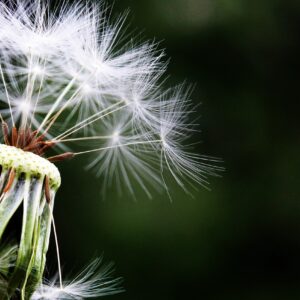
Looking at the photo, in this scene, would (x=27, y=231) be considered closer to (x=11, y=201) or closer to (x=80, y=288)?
(x=11, y=201)

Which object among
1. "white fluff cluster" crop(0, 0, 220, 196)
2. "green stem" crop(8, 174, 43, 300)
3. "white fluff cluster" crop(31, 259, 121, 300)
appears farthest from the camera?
"white fluff cluster" crop(0, 0, 220, 196)

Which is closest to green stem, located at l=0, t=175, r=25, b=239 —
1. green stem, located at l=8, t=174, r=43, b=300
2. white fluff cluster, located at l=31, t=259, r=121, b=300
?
green stem, located at l=8, t=174, r=43, b=300

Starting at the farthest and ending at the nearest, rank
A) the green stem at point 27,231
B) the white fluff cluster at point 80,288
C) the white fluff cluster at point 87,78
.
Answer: the white fluff cluster at point 87,78, the white fluff cluster at point 80,288, the green stem at point 27,231

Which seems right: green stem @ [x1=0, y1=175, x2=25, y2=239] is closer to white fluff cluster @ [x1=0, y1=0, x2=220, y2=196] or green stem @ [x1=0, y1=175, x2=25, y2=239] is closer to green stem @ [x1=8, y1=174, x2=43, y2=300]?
green stem @ [x1=8, y1=174, x2=43, y2=300]

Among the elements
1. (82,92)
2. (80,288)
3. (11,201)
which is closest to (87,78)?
(82,92)

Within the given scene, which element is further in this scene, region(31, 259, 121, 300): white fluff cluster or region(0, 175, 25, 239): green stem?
region(31, 259, 121, 300): white fluff cluster

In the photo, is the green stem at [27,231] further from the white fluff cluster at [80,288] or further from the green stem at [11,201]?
the white fluff cluster at [80,288]

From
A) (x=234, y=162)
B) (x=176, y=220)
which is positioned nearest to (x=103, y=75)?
(x=176, y=220)

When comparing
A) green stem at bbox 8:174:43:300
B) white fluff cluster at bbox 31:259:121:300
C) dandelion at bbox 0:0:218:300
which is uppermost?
dandelion at bbox 0:0:218:300

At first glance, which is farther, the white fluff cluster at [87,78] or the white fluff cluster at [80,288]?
the white fluff cluster at [87,78]

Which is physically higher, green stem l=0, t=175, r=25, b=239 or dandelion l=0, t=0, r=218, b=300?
dandelion l=0, t=0, r=218, b=300

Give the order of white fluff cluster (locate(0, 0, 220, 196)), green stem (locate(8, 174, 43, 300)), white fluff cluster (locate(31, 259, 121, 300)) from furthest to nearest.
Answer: white fluff cluster (locate(0, 0, 220, 196)), white fluff cluster (locate(31, 259, 121, 300)), green stem (locate(8, 174, 43, 300))

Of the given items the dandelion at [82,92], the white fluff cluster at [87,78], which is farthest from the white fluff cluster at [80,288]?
the white fluff cluster at [87,78]
